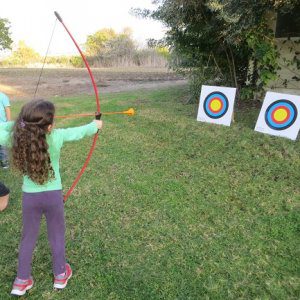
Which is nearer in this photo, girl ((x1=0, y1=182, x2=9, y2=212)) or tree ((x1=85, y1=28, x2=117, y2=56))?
girl ((x1=0, y1=182, x2=9, y2=212))

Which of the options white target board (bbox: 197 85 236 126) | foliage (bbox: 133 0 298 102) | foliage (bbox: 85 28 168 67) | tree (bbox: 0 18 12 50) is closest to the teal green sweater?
foliage (bbox: 133 0 298 102)

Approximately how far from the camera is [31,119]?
78.2 inches

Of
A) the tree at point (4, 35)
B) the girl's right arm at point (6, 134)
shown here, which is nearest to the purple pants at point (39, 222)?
the girl's right arm at point (6, 134)

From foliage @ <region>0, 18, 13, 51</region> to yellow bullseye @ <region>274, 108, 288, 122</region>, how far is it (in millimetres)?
23333

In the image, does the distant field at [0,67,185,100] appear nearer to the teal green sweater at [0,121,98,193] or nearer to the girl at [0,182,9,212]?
the girl at [0,182,9,212]

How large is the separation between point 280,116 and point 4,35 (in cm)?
2355

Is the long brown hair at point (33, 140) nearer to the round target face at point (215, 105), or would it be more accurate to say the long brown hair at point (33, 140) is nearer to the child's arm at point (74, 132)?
the child's arm at point (74, 132)

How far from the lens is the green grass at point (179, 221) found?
244 cm

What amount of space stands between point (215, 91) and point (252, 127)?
86cm

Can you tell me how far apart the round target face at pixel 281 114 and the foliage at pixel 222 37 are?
1.05 meters

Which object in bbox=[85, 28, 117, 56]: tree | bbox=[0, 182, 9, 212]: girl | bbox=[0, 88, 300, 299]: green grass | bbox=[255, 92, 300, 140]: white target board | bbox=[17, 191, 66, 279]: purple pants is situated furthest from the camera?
bbox=[85, 28, 117, 56]: tree

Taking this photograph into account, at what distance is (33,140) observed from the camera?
1996mm

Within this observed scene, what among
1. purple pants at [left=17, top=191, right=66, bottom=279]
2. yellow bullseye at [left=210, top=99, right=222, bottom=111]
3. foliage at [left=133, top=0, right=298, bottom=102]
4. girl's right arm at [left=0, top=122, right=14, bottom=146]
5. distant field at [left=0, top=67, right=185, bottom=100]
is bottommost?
distant field at [left=0, top=67, right=185, bottom=100]

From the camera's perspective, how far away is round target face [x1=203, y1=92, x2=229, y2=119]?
5.69 metres
